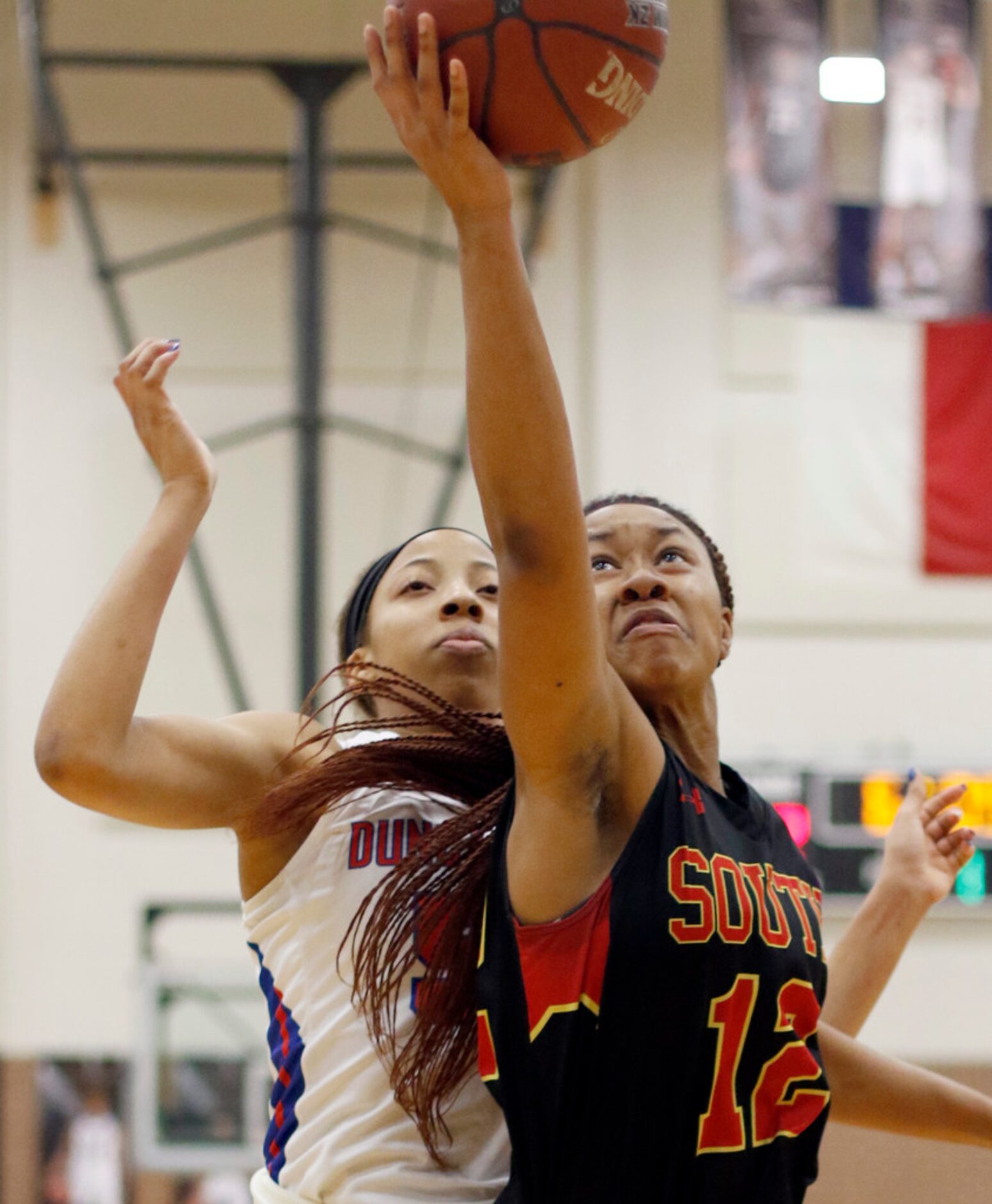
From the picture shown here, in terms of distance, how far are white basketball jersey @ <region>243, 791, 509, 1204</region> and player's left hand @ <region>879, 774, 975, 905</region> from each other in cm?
85

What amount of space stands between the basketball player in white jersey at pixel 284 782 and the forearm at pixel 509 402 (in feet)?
2.13

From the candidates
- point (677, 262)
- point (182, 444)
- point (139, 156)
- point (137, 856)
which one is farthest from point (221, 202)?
point (182, 444)

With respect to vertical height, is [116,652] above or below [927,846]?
above

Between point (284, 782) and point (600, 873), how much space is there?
55cm

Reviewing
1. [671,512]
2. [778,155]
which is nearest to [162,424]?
[671,512]

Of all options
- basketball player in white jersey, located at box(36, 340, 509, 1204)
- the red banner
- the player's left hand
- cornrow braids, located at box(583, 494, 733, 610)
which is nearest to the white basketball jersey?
basketball player in white jersey, located at box(36, 340, 509, 1204)

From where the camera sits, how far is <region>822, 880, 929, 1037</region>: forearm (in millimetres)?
2422

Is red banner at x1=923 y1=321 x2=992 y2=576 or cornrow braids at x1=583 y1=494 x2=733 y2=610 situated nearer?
cornrow braids at x1=583 y1=494 x2=733 y2=610

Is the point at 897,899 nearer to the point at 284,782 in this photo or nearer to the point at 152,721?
the point at 284,782

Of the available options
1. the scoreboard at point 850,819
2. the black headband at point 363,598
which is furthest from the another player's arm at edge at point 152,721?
the scoreboard at point 850,819

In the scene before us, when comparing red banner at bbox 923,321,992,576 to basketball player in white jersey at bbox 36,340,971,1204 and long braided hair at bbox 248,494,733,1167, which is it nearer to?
basketball player in white jersey at bbox 36,340,971,1204

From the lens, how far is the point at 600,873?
1566 mm

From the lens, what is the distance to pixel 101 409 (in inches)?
275

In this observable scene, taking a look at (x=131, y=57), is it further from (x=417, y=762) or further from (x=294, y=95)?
(x=417, y=762)
